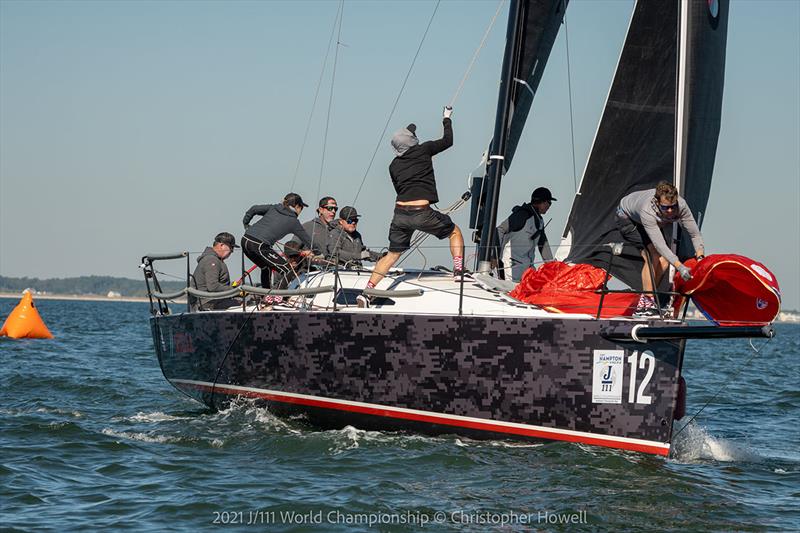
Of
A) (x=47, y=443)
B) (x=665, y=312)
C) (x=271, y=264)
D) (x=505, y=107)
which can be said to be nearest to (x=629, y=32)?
(x=505, y=107)

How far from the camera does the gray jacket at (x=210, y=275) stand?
1050cm

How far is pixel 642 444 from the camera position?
748 centimetres

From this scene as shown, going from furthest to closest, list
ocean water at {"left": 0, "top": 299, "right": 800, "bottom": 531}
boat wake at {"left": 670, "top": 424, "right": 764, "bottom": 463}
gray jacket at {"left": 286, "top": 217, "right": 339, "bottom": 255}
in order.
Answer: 1. gray jacket at {"left": 286, "top": 217, "right": 339, "bottom": 255}
2. boat wake at {"left": 670, "top": 424, "right": 764, "bottom": 463}
3. ocean water at {"left": 0, "top": 299, "right": 800, "bottom": 531}

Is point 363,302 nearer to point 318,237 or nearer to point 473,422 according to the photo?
point 473,422

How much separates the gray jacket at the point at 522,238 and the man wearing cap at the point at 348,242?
1.36 meters

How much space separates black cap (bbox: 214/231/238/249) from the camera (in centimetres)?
1067

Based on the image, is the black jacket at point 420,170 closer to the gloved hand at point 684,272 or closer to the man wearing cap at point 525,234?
the man wearing cap at point 525,234

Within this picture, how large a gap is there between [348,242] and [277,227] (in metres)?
1.01

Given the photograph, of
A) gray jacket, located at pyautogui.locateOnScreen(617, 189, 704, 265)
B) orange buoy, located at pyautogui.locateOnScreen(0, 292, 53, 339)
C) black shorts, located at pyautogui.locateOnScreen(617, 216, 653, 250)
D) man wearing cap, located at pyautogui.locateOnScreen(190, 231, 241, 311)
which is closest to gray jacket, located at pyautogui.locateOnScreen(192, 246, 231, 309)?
man wearing cap, located at pyautogui.locateOnScreen(190, 231, 241, 311)

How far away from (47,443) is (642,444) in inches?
191

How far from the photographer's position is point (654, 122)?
9.32 m

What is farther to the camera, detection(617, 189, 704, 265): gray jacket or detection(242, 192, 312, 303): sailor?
detection(242, 192, 312, 303): sailor

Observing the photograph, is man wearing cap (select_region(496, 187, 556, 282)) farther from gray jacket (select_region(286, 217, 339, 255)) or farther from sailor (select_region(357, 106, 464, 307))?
gray jacket (select_region(286, 217, 339, 255))

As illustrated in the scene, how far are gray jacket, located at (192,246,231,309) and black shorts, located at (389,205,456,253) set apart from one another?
242 centimetres
